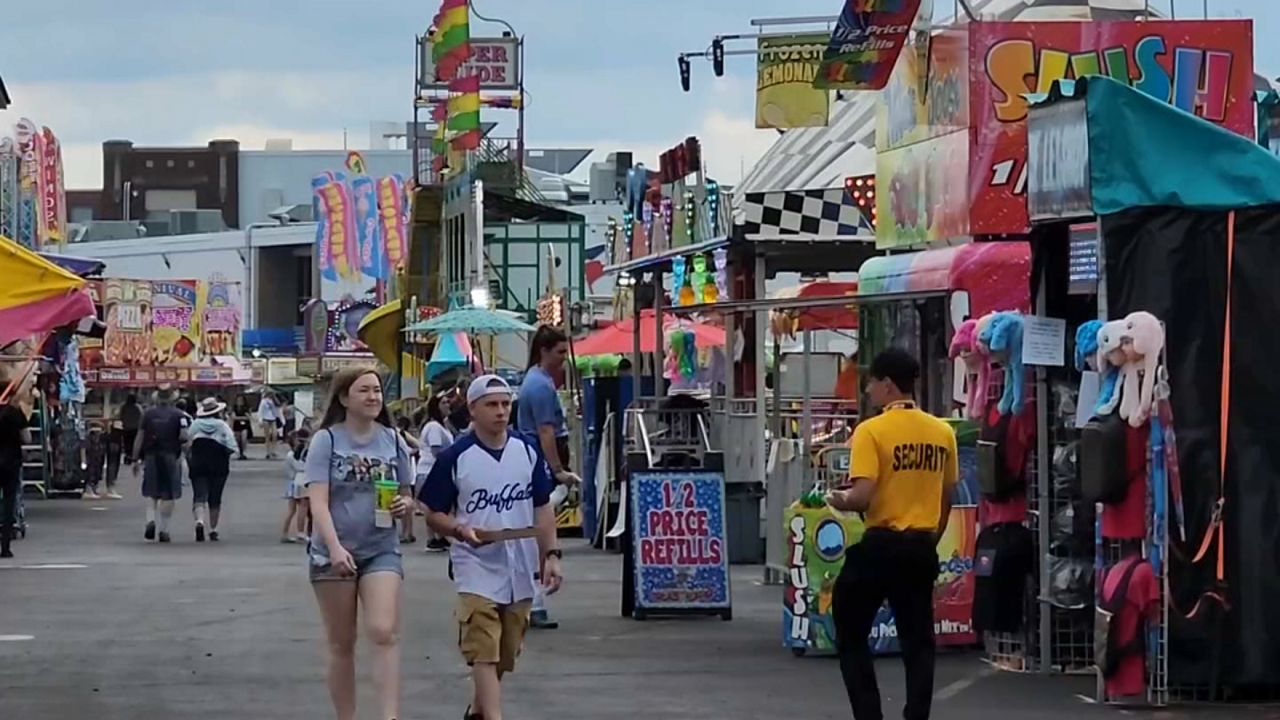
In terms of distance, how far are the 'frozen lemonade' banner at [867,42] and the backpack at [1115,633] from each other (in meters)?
6.48

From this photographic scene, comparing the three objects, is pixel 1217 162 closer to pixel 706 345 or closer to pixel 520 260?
pixel 706 345

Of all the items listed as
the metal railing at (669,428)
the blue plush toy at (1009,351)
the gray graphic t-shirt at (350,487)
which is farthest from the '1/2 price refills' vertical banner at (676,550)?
the gray graphic t-shirt at (350,487)

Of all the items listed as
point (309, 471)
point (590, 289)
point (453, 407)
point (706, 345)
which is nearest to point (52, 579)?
point (453, 407)

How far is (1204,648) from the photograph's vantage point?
37.8ft

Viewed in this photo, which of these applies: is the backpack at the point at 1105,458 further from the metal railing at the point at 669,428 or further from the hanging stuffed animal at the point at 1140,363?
the metal railing at the point at 669,428

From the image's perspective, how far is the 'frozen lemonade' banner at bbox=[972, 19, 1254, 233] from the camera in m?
16.3

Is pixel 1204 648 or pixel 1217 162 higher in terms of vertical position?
pixel 1217 162

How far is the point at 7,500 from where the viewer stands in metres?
24.3

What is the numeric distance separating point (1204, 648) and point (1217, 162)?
2404 mm

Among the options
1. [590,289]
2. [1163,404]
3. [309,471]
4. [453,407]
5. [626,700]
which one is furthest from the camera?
[590,289]

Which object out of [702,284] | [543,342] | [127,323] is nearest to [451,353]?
[702,284]

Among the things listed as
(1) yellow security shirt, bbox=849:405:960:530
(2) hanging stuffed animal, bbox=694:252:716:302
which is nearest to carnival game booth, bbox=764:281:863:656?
(2) hanging stuffed animal, bbox=694:252:716:302

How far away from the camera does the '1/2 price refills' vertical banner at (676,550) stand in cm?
1616

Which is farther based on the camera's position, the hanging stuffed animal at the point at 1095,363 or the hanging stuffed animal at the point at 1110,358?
the hanging stuffed animal at the point at 1095,363
